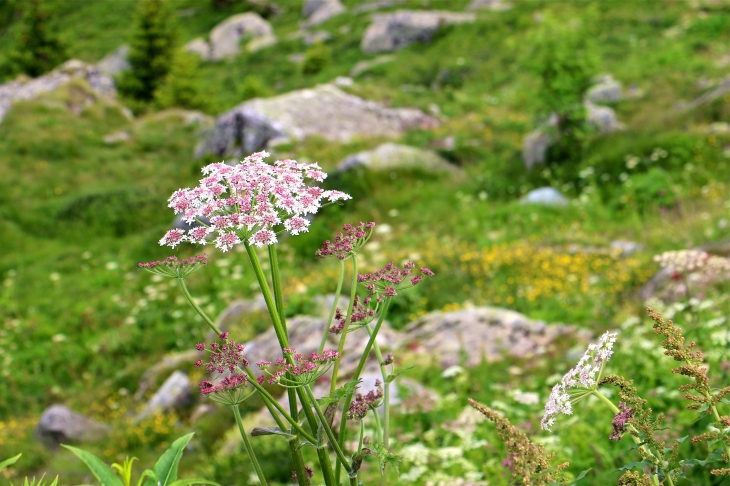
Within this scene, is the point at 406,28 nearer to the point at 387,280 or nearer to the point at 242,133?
the point at 242,133

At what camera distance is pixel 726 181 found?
861cm

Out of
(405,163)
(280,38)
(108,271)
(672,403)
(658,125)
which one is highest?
(672,403)

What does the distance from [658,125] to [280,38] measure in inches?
1189

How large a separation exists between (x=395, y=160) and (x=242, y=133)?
A: 4.95 metres

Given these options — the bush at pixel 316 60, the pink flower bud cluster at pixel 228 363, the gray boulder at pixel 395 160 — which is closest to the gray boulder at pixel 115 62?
the bush at pixel 316 60

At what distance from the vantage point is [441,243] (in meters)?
9.40

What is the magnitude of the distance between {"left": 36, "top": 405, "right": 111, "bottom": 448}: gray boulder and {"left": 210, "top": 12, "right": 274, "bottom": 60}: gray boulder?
109ft

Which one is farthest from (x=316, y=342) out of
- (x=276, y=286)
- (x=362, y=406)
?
(x=276, y=286)

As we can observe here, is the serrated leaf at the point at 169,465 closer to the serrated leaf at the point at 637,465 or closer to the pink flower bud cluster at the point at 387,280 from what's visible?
the pink flower bud cluster at the point at 387,280

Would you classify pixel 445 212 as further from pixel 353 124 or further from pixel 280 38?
pixel 280 38

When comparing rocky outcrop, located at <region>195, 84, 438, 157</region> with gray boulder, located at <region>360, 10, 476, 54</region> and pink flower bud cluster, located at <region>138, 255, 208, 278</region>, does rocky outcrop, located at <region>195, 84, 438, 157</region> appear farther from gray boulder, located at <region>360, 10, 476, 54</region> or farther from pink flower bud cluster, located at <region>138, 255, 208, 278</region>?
pink flower bud cluster, located at <region>138, 255, 208, 278</region>

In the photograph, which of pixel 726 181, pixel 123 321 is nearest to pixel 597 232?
pixel 726 181

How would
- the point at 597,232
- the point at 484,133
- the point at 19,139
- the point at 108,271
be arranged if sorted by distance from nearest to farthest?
the point at 597,232, the point at 108,271, the point at 484,133, the point at 19,139

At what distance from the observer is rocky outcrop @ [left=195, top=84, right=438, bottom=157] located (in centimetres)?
1577
